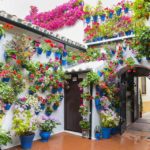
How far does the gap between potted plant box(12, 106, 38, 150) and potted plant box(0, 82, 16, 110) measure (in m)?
0.49

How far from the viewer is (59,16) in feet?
36.8

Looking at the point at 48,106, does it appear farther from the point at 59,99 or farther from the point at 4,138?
the point at 4,138

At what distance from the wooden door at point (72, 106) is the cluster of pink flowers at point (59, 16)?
3.89 meters

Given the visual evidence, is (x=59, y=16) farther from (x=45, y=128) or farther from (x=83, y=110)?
(x=45, y=128)

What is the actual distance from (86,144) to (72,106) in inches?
75.8

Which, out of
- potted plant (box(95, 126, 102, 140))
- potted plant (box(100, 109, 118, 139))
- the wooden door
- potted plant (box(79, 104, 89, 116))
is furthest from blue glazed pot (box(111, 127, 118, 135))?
potted plant (box(79, 104, 89, 116))

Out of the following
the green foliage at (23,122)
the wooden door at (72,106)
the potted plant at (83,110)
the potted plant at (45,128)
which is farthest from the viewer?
the wooden door at (72,106)

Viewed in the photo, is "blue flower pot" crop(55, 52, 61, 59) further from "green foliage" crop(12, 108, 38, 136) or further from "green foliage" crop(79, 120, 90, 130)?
"green foliage" crop(79, 120, 90, 130)

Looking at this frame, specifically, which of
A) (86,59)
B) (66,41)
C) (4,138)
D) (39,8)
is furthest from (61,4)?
(4,138)

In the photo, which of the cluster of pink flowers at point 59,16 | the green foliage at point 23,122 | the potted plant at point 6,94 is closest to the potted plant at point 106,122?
the green foliage at point 23,122

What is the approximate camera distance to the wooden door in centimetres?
820

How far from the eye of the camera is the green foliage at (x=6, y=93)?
576 centimetres

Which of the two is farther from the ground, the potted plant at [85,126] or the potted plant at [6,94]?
the potted plant at [6,94]

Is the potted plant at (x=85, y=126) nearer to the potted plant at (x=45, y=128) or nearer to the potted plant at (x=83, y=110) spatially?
the potted plant at (x=83, y=110)
